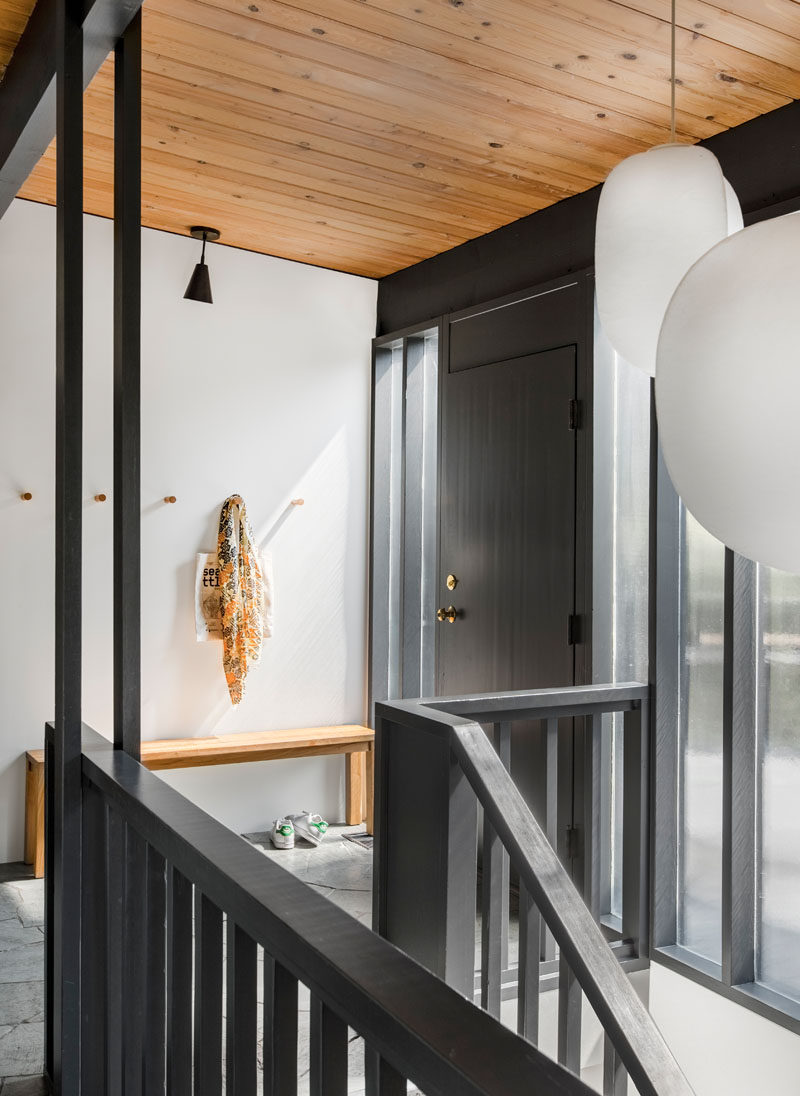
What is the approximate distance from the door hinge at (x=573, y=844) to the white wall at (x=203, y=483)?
1421 mm

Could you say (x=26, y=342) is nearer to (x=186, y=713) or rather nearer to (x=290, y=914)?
(x=186, y=713)

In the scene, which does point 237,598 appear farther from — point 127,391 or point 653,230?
point 653,230

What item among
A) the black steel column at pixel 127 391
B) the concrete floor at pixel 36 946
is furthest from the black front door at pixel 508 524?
the black steel column at pixel 127 391

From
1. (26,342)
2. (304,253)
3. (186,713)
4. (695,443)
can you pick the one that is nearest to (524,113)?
(304,253)

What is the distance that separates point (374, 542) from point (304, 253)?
142 cm

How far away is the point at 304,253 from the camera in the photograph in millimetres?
4426

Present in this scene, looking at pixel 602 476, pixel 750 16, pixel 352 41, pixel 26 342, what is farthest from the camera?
pixel 26 342

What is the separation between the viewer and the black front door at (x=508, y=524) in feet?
12.0

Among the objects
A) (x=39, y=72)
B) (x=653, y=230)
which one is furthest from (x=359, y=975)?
(x=39, y=72)

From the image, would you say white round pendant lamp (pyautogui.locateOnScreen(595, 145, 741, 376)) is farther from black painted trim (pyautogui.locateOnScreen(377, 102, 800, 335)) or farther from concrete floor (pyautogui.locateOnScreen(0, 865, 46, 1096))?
concrete floor (pyautogui.locateOnScreen(0, 865, 46, 1096))

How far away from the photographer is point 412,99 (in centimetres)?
283

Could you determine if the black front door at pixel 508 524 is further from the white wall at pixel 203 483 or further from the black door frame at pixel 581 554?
the white wall at pixel 203 483

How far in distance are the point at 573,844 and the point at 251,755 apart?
4.69ft

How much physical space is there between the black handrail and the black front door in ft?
7.76
